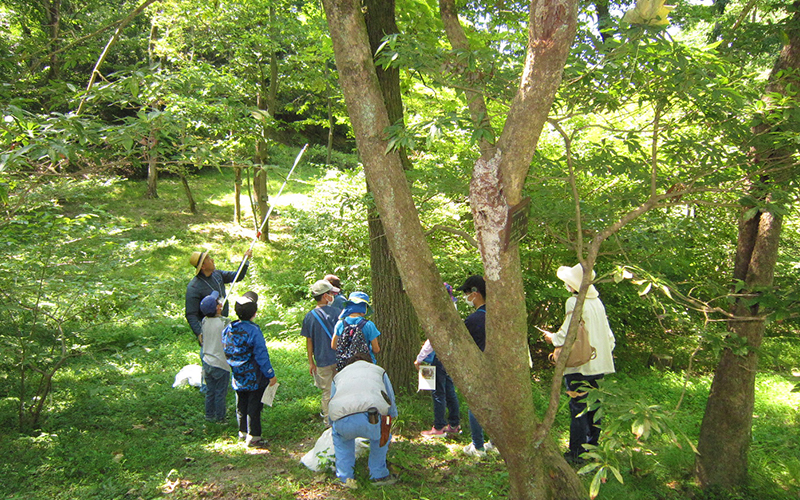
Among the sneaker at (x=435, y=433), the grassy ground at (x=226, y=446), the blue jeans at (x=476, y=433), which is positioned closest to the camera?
the grassy ground at (x=226, y=446)

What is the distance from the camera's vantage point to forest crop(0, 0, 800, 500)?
10.7 ft

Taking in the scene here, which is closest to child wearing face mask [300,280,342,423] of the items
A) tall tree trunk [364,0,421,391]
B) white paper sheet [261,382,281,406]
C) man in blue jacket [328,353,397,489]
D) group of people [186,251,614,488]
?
group of people [186,251,614,488]

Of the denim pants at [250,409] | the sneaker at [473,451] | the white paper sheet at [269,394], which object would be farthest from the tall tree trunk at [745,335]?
the denim pants at [250,409]

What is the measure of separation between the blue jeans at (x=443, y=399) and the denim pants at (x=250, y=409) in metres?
1.68

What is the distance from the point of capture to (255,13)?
43.0 feet

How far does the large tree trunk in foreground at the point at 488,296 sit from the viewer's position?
3.21 m

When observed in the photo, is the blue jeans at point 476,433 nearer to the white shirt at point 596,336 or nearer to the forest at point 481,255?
the forest at point 481,255

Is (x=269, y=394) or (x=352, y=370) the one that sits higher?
(x=352, y=370)

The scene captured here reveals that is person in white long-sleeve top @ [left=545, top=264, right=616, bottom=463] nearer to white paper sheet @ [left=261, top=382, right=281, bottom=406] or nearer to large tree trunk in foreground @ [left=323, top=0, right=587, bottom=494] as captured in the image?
large tree trunk in foreground @ [left=323, top=0, right=587, bottom=494]

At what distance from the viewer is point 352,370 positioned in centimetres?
432

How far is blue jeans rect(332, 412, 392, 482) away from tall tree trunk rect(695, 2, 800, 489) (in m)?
2.91

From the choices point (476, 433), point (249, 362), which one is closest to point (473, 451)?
point (476, 433)

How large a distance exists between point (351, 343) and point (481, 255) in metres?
1.77

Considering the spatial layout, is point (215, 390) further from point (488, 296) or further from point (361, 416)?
point (488, 296)
